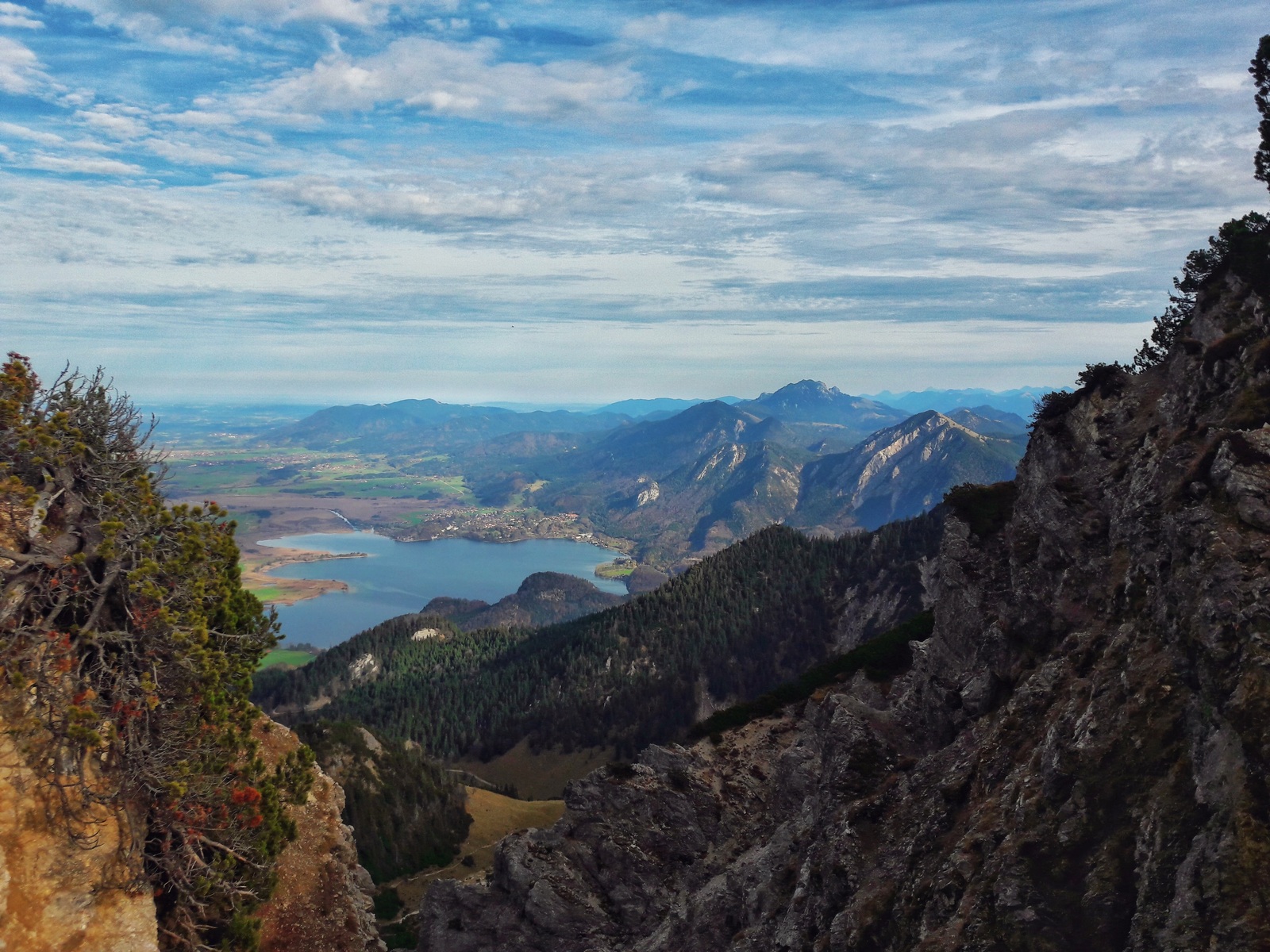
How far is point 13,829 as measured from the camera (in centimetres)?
1945

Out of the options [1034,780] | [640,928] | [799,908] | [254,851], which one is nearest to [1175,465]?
Answer: [1034,780]

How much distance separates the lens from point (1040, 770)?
24.9 metres

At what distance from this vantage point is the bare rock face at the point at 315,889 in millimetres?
30719

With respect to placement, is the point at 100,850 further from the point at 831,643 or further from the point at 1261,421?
the point at 831,643

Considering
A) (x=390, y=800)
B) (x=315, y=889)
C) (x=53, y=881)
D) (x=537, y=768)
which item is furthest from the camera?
(x=537, y=768)

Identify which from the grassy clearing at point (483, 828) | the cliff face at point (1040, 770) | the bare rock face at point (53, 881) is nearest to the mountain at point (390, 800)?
the grassy clearing at point (483, 828)

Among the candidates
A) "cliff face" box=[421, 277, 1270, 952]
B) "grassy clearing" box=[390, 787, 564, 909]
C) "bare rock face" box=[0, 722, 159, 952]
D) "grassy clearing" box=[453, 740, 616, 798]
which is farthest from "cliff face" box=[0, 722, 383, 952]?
"grassy clearing" box=[453, 740, 616, 798]

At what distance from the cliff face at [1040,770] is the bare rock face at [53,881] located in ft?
79.2

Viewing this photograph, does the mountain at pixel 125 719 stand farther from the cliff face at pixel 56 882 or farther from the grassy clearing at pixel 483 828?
the grassy clearing at pixel 483 828

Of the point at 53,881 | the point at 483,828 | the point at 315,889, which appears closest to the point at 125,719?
the point at 53,881

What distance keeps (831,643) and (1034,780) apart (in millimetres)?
175696

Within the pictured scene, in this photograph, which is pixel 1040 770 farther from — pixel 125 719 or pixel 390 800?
pixel 390 800

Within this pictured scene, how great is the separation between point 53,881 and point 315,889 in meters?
14.8

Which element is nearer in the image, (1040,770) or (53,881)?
(53,881)
